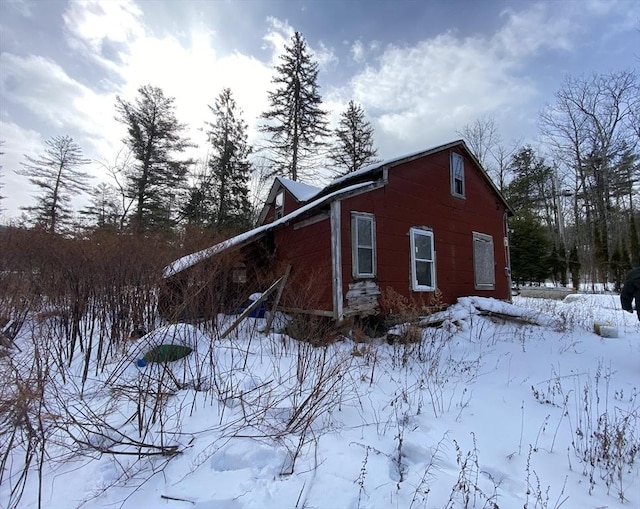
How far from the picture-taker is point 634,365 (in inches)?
202

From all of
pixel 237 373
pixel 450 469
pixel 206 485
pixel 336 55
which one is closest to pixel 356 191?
pixel 237 373

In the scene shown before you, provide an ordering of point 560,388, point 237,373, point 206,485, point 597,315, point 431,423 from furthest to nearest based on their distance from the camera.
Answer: point 597,315
point 560,388
point 237,373
point 431,423
point 206,485

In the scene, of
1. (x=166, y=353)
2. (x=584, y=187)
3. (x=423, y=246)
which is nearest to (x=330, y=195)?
(x=423, y=246)

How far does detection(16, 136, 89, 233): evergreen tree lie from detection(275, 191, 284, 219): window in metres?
16.5

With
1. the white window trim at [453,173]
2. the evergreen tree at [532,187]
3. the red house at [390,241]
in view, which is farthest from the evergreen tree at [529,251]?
the white window trim at [453,173]

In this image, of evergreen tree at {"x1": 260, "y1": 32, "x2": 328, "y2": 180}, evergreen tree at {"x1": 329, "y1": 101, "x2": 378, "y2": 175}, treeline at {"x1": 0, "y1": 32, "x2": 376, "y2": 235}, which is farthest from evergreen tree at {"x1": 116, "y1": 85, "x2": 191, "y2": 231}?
evergreen tree at {"x1": 329, "y1": 101, "x2": 378, "y2": 175}

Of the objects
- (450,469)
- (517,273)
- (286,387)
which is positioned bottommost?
(450,469)

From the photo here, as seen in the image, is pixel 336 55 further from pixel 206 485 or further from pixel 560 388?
pixel 206 485

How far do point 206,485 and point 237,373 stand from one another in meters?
1.85

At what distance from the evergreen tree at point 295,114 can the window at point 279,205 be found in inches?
217

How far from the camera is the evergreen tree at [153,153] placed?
18.7 metres

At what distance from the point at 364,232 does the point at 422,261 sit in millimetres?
2221

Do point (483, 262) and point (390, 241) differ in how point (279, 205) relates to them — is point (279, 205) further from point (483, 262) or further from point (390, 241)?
point (483, 262)

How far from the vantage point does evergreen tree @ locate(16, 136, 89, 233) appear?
70.8ft
